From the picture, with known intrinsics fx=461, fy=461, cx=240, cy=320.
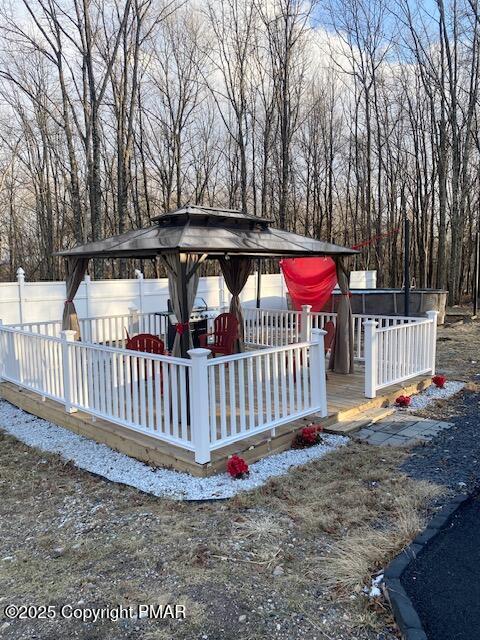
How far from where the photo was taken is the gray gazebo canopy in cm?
403

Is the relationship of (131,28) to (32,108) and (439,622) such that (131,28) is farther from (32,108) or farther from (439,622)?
(439,622)

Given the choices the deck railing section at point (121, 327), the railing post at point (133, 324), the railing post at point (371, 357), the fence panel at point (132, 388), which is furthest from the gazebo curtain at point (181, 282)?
the railing post at point (133, 324)

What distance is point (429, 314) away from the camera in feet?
19.9

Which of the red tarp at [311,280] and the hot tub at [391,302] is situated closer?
the red tarp at [311,280]

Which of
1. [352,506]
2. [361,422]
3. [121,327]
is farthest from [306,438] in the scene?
[121,327]

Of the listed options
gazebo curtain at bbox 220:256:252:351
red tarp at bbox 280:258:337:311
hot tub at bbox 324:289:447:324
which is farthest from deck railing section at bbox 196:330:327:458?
hot tub at bbox 324:289:447:324

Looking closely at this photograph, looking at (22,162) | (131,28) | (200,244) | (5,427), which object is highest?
(131,28)

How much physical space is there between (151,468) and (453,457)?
250 centimetres

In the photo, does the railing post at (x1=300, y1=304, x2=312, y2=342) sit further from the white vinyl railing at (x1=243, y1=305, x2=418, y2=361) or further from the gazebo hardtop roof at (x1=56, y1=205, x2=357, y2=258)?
the gazebo hardtop roof at (x1=56, y1=205, x2=357, y2=258)

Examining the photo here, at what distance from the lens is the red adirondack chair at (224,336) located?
6492 mm

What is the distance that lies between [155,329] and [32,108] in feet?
42.9

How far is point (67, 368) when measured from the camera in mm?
4684

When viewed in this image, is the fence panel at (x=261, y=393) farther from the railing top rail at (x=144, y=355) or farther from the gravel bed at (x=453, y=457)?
the gravel bed at (x=453, y=457)

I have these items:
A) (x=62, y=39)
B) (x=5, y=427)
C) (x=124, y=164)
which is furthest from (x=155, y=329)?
(x=62, y=39)
